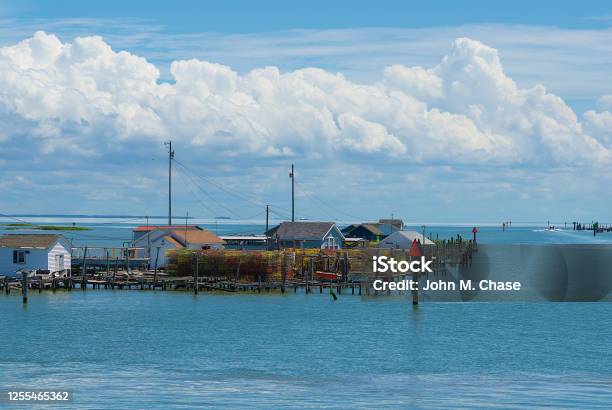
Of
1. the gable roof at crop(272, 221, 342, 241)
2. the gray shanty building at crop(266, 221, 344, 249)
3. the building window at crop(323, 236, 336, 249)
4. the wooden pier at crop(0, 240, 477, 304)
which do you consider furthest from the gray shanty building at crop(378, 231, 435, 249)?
the wooden pier at crop(0, 240, 477, 304)

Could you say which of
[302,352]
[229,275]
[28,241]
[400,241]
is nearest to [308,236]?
[400,241]

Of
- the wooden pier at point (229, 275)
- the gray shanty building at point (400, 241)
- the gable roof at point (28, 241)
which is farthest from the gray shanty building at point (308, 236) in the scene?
the gable roof at point (28, 241)

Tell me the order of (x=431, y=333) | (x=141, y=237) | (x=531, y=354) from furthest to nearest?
1. (x=141, y=237)
2. (x=431, y=333)
3. (x=531, y=354)

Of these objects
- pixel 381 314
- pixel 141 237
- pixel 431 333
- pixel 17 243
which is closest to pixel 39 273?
pixel 17 243

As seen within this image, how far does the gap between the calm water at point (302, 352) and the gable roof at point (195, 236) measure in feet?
61.8

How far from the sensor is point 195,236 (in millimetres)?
111875

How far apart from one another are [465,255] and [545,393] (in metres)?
98.9

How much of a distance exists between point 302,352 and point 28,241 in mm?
45791

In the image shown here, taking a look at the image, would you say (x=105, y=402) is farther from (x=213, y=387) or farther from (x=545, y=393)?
(x=545, y=393)

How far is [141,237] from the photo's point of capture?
11319 centimetres

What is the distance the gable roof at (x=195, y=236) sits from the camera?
109 metres

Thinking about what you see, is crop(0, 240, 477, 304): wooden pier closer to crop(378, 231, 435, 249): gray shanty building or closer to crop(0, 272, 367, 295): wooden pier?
crop(0, 272, 367, 295): wooden pier

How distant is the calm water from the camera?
1670 inches

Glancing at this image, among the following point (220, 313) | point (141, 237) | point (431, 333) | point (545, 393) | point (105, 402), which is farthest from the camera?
point (141, 237)
